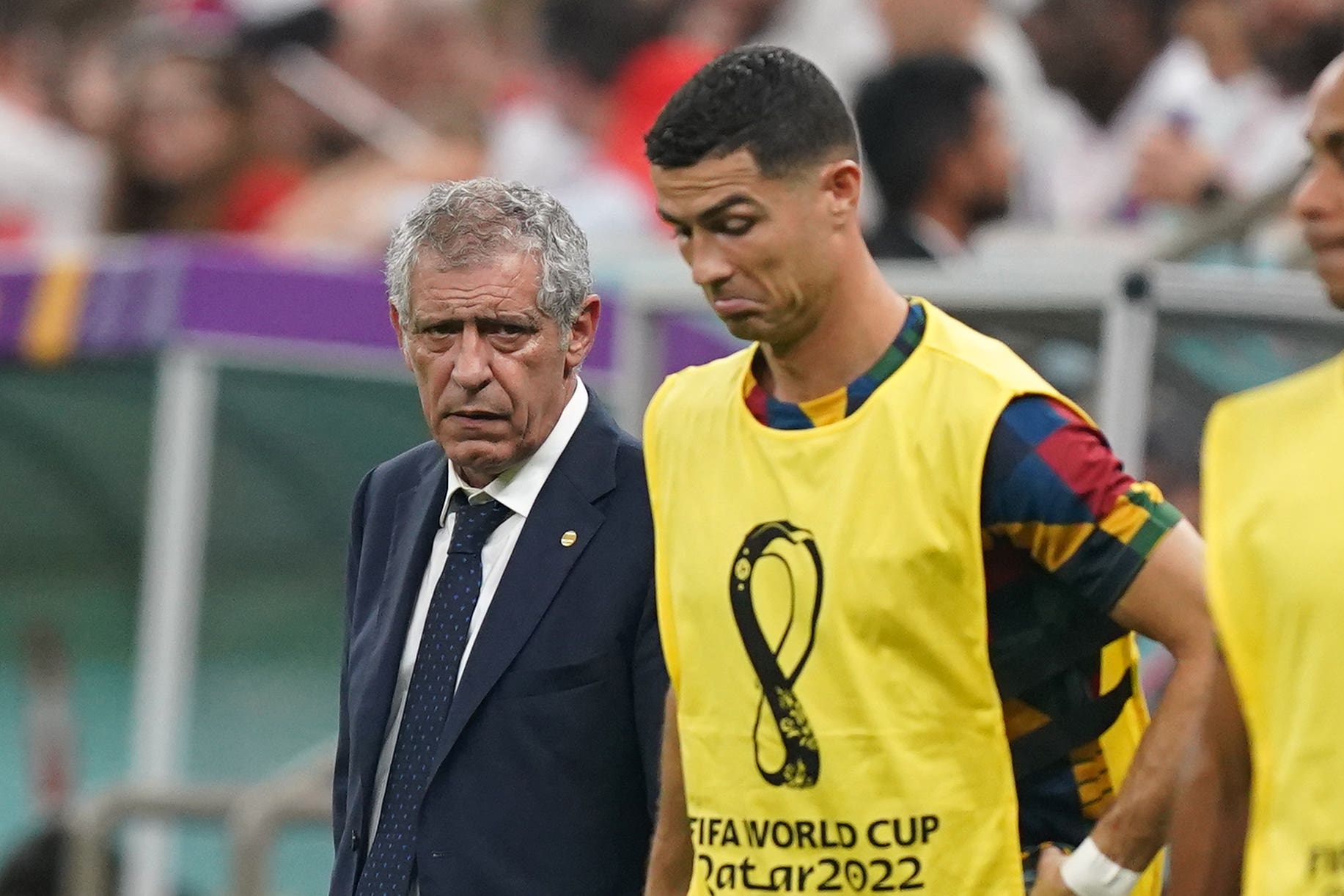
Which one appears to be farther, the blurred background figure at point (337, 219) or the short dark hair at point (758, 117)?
the blurred background figure at point (337, 219)

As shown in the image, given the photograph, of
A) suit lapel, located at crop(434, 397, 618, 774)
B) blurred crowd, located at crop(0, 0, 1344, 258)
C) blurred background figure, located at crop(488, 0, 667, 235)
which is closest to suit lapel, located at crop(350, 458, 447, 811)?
suit lapel, located at crop(434, 397, 618, 774)

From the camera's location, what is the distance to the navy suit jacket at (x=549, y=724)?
374 centimetres

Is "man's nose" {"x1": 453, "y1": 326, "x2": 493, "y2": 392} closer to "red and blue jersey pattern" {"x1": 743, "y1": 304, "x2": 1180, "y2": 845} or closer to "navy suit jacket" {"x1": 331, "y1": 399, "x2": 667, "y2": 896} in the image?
"navy suit jacket" {"x1": 331, "y1": 399, "x2": 667, "y2": 896}

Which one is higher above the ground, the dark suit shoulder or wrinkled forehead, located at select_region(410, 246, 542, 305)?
wrinkled forehead, located at select_region(410, 246, 542, 305)

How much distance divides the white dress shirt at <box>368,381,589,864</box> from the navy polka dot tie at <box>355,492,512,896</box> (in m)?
0.01

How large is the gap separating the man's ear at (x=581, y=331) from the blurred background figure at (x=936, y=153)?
9.79 feet

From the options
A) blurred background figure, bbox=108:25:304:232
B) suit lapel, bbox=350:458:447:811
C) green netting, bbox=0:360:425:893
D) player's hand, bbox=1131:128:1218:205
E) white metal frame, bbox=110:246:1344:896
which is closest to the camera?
suit lapel, bbox=350:458:447:811

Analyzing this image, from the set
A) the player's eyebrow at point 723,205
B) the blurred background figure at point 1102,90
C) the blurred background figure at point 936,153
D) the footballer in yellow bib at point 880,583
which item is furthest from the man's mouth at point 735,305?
the blurred background figure at point 1102,90

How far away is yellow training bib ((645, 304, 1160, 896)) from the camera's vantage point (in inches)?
130

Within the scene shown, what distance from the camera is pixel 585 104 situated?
387 inches

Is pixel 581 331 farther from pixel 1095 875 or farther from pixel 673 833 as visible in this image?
pixel 1095 875

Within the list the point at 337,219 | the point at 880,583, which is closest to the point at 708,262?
the point at 880,583

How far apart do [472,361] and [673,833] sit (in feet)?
2.50

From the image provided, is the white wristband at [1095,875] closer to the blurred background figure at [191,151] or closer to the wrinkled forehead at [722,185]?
the wrinkled forehead at [722,185]
